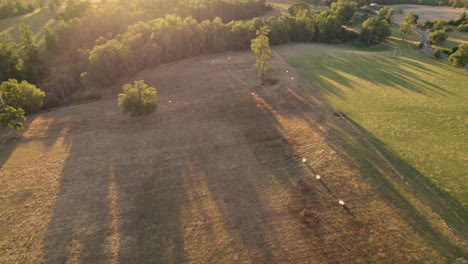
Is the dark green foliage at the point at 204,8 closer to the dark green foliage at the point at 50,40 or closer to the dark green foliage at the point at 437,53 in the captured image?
the dark green foliage at the point at 50,40

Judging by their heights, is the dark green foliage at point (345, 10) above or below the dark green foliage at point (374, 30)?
above

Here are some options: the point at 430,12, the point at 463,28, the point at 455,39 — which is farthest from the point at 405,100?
the point at 430,12

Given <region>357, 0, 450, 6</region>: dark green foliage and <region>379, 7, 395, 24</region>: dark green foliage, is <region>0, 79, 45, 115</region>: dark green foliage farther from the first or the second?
<region>357, 0, 450, 6</region>: dark green foliage

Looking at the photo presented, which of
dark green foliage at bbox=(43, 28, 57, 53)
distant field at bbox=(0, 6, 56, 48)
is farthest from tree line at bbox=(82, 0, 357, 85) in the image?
distant field at bbox=(0, 6, 56, 48)

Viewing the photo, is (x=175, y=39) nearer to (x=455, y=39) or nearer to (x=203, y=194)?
(x=203, y=194)

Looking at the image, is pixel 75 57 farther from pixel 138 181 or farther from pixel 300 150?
pixel 300 150

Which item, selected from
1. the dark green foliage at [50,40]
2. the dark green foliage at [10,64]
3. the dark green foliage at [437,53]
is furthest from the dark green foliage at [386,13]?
the dark green foliage at [10,64]
